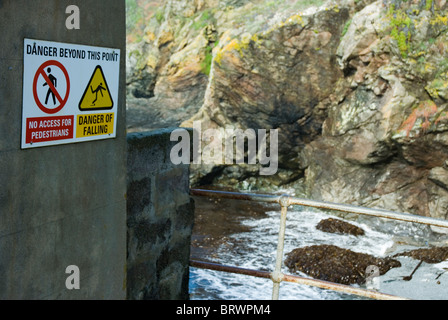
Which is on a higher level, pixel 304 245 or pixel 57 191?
pixel 57 191

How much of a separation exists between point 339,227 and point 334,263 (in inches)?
104

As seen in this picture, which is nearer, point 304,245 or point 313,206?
point 313,206

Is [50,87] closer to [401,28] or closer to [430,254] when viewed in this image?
[430,254]

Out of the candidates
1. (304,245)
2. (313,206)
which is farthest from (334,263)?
(313,206)

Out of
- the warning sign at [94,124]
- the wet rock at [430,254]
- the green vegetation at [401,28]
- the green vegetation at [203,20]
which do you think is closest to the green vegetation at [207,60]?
the green vegetation at [203,20]

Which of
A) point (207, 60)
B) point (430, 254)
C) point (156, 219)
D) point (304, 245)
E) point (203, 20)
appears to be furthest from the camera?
point (203, 20)

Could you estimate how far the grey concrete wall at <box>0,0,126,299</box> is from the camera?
223 cm

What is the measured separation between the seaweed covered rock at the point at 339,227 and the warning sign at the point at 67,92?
10.2 m

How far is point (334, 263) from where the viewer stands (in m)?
9.88

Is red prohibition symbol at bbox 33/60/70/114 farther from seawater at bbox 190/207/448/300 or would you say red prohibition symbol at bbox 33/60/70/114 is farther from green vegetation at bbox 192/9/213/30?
green vegetation at bbox 192/9/213/30

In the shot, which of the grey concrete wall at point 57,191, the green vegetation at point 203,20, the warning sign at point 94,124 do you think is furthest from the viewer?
the green vegetation at point 203,20

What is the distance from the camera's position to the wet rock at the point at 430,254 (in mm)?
10016

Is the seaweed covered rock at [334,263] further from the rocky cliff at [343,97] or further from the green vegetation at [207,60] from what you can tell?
the green vegetation at [207,60]

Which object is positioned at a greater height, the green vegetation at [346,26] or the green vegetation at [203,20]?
the green vegetation at [203,20]
